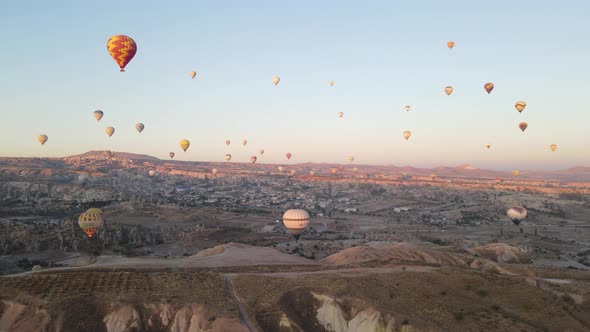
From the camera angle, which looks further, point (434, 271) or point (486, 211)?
point (486, 211)

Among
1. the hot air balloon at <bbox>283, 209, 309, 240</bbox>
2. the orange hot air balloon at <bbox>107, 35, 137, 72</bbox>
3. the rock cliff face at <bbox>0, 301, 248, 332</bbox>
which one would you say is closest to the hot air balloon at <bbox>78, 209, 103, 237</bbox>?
the orange hot air balloon at <bbox>107, 35, 137, 72</bbox>

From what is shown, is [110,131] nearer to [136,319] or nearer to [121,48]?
[121,48]

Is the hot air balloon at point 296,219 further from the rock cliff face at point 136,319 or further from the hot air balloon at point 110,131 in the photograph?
the hot air balloon at point 110,131

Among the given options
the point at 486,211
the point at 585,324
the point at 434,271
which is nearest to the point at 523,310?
the point at 585,324

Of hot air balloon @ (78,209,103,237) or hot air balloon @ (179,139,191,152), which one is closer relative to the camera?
hot air balloon @ (78,209,103,237)

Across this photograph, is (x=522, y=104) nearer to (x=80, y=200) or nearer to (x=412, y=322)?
(x=412, y=322)

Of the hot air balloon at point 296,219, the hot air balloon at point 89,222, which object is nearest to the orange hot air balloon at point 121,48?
the hot air balloon at point 89,222

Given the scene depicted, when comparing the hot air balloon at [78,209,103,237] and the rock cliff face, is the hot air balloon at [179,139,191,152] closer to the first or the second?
the hot air balloon at [78,209,103,237]
